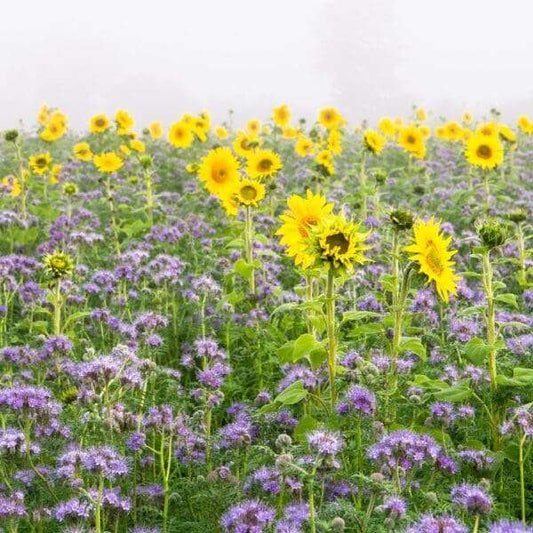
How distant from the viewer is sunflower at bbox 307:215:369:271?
3.70 metres

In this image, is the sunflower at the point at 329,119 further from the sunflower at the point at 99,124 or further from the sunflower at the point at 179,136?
the sunflower at the point at 99,124

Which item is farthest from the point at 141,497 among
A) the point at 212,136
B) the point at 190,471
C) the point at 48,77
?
the point at 48,77

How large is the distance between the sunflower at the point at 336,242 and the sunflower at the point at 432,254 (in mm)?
301

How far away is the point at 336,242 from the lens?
3.72 meters

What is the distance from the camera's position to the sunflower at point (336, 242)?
3.70 m

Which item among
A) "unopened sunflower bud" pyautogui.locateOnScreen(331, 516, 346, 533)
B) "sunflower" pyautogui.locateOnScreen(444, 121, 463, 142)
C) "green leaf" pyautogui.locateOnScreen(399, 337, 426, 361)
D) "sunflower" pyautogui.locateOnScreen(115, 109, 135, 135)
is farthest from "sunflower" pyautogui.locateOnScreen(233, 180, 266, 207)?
"sunflower" pyautogui.locateOnScreen(444, 121, 463, 142)

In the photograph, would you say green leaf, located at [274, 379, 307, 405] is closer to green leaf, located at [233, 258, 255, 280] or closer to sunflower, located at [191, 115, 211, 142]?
green leaf, located at [233, 258, 255, 280]

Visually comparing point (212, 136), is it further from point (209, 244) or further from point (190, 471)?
point (190, 471)

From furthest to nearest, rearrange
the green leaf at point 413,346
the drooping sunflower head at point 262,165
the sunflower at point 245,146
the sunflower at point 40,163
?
the sunflower at point 40,163
the sunflower at point 245,146
the drooping sunflower head at point 262,165
the green leaf at point 413,346

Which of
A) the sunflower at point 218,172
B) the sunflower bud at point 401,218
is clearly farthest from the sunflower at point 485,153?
the sunflower bud at point 401,218

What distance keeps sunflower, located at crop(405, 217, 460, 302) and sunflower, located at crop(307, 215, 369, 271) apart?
0.30 meters

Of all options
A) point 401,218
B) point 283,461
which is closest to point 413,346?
point 401,218

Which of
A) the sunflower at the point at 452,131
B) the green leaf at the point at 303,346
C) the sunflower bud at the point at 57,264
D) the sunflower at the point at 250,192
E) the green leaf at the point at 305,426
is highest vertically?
the sunflower at the point at 452,131

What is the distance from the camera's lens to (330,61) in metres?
63.8
